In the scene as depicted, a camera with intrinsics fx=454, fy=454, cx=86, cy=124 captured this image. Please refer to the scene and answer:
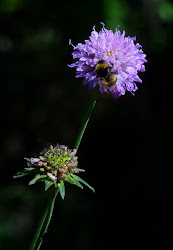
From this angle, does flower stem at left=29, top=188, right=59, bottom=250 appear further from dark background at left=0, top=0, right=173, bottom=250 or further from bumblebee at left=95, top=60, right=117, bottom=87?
dark background at left=0, top=0, right=173, bottom=250

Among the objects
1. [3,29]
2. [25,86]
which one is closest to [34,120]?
[25,86]

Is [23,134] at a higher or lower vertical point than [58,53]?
lower

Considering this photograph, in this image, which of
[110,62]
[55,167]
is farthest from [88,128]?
[55,167]

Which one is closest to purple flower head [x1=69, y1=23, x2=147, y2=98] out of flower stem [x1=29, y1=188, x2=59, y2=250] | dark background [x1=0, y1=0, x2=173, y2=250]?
flower stem [x1=29, y1=188, x2=59, y2=250]

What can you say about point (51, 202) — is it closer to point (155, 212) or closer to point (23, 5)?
point (155, 212)

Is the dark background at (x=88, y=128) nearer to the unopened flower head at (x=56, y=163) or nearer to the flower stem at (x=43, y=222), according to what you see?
the flower stem at (x=43, y=222)

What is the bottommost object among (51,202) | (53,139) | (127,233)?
(51,202)

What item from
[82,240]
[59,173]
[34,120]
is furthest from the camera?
[34,120]

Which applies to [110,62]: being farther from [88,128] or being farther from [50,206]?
[88,128]
